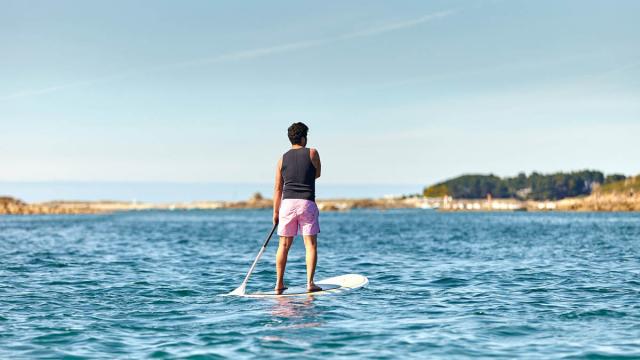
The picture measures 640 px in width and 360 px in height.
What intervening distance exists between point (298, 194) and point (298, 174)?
0.40m

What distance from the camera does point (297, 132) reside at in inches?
571

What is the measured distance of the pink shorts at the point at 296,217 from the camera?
14.4m

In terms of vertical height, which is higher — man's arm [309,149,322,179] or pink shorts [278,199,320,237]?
man's arm [309,149,322,179]

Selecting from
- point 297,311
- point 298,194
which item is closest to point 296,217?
point 298,194

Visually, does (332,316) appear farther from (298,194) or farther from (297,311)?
(298,194)

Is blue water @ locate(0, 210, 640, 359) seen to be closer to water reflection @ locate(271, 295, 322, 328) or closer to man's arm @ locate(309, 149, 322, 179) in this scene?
water reflection @ locate(271, 295, 322, 328)

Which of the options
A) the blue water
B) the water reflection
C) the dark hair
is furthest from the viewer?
the dark hair

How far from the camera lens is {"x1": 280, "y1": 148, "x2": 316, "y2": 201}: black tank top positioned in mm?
14367

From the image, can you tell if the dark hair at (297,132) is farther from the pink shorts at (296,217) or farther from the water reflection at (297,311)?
the water reflection at (297,311)

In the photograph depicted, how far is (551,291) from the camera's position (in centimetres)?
1534

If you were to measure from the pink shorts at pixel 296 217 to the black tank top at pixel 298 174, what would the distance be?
0.41ft

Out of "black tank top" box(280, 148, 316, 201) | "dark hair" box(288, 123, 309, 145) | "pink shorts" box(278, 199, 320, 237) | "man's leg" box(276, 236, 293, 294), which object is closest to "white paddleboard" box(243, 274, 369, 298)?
"man's leg" box(276, 236, 293, 294)

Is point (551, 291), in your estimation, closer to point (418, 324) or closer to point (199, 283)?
point (418, 324)

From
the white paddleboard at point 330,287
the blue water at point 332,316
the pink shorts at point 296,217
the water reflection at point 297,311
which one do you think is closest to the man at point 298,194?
the pink shorts at point 296,217
